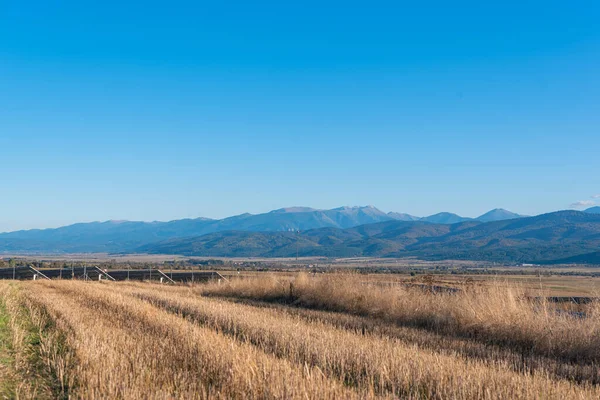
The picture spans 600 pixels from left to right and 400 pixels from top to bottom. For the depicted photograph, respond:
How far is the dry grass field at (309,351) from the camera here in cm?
774

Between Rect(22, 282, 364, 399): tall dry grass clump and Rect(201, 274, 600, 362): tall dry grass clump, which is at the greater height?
Rect(22, 282, 364, 399): tall dry grass clump

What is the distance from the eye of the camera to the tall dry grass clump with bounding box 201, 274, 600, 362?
1224cm

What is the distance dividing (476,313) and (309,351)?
617 cm

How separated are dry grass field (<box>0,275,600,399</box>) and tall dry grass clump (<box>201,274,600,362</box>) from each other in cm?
4

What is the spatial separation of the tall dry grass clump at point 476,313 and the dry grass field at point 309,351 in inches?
1.5

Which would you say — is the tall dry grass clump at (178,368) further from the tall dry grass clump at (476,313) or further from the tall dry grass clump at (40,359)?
the tall dry grass clump at (476,313)

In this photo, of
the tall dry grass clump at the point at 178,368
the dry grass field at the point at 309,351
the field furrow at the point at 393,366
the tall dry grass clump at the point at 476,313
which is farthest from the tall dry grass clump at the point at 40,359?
the tall dry grass clump at the point at 476,313

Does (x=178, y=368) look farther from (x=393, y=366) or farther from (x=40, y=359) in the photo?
(x=393, y=366)

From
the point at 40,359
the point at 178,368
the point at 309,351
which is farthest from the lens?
the point at 309,351

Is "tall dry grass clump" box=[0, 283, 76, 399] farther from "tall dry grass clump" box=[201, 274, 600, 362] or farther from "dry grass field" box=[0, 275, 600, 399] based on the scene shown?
"tall dry grass clump" box=[201, 274, 600, 362]

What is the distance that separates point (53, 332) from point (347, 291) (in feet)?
36.1

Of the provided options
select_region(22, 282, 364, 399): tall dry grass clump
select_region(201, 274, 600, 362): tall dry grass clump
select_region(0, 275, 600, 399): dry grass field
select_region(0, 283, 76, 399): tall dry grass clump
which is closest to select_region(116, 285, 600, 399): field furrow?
select_region(0, 275, 600, 399): dry grass field

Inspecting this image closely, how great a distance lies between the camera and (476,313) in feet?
48.6

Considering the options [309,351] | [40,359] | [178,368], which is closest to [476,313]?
[309,351]
